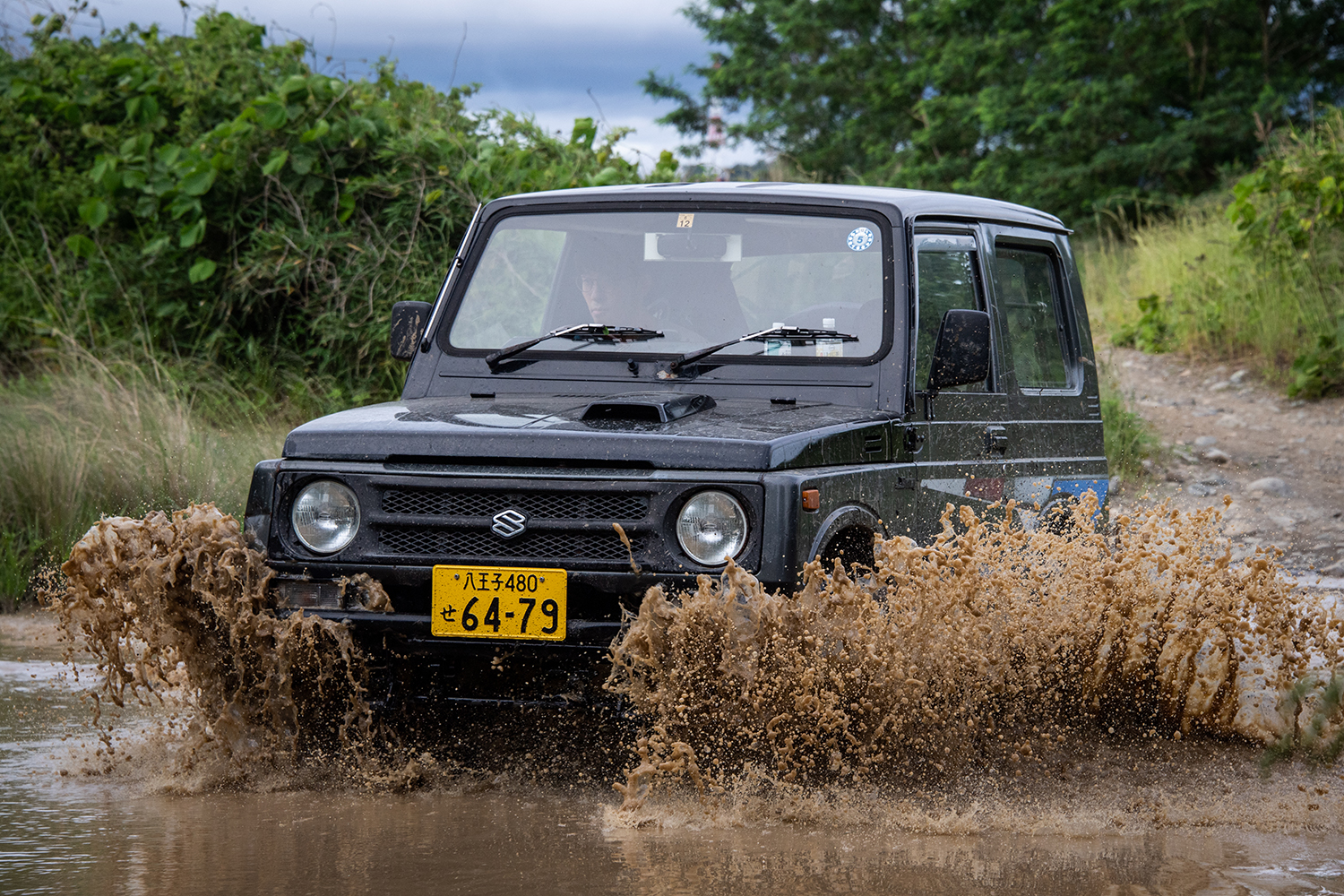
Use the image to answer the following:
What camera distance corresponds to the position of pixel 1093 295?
61.0 feet

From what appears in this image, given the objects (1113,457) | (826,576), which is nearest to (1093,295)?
(1113,457)

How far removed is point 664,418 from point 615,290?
1.11 metres

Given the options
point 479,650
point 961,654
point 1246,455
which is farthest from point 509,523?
point 1246,455

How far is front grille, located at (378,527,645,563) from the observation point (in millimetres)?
4020

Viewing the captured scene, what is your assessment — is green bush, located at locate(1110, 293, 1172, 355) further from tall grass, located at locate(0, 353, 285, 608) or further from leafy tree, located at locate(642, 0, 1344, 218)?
tall grass, located at locate(0, 353, 285, 608)

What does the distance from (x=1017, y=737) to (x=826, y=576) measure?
1035 mm

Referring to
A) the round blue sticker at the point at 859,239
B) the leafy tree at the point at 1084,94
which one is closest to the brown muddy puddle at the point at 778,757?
the round blue sticker at the point at 859,239

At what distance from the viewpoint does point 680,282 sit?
16.9 feet

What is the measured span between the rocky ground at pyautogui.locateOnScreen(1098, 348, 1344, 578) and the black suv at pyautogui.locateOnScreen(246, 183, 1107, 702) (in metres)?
3.70

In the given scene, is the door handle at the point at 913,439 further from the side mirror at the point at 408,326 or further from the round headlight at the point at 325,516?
the side mirror at the point at 408,326

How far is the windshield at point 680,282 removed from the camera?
4965 mm

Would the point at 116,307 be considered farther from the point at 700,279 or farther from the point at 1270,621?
the point at 1270,621

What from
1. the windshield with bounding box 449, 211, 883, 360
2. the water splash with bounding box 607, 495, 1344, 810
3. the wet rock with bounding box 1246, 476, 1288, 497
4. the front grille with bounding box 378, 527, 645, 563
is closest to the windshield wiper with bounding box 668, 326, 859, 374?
the windshield with bounding box 449, 211, 883, 360

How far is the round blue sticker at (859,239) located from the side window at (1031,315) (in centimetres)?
81
